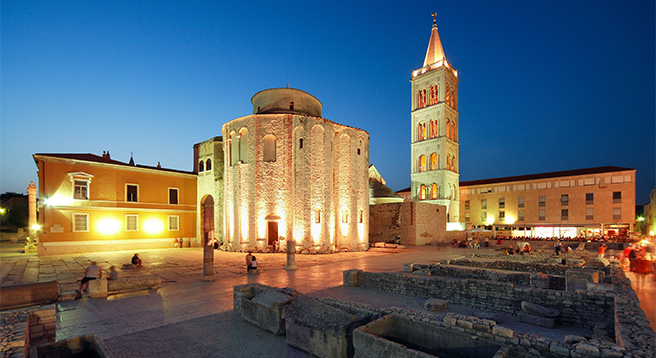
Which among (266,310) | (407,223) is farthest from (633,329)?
(407,223)

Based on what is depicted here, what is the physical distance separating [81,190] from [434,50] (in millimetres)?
51146

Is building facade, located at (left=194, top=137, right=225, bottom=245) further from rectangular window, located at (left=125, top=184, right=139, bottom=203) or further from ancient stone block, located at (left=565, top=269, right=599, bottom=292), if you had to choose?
ancient stone block, located at (left=565, top=269, right=599, bottom=292)

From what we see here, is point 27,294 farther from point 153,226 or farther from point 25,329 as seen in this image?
point 153,226

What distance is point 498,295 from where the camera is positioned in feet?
32.1

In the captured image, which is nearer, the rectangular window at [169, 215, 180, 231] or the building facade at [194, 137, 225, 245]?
the building facade at [194, 137, 225, 245]

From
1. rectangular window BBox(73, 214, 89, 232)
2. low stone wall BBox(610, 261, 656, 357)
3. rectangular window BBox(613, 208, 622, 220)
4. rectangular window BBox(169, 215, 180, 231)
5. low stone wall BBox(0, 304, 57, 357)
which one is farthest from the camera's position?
rectangular window BBox(613, 208, 622, 220)

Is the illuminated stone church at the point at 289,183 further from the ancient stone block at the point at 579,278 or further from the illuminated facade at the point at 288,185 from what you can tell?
the ancient stone block at the point at 579,278

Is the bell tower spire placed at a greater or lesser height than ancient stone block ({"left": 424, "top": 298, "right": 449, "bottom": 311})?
greater

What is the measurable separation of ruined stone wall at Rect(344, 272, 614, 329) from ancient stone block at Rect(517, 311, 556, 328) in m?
0.57

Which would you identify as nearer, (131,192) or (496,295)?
(496,295)

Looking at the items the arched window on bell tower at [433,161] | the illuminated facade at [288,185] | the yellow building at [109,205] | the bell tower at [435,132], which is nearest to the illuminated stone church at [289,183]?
the illuminated facade at [288,185]

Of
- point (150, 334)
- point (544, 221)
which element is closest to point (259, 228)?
point (150, 334)

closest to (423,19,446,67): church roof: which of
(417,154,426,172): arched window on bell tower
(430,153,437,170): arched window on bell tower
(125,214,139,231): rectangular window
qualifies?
(430,153,437,170): arched window on bell tower

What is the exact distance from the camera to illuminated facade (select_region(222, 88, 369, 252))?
2552 cm
